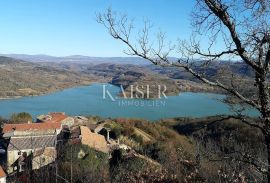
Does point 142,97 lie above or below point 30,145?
below

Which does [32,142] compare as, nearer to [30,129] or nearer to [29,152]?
[29,152]

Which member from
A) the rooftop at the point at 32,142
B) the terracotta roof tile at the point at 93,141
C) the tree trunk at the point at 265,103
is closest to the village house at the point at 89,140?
the terracotta roof tile at the point at 93,141

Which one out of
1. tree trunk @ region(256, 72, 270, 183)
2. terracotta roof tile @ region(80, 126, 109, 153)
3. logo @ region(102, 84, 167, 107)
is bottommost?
logo @ region(102, 84, 167, 107)

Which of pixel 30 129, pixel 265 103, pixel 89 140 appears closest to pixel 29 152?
pixel 30 129

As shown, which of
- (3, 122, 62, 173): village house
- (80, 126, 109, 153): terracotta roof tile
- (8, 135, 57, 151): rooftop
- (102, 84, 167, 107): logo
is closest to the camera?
(80, 126, 109, 153): terracotta roof tile

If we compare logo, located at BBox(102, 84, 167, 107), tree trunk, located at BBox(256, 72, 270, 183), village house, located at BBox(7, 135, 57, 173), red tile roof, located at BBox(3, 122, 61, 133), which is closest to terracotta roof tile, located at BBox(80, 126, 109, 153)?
village house, located at BBox(7, 135, 57, 173)

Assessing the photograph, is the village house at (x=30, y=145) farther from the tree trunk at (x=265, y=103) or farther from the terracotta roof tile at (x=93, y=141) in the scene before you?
the tree trunk at (x=265, y=103)

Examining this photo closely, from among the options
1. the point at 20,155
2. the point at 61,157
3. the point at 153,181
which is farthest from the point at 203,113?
the point at 153,181

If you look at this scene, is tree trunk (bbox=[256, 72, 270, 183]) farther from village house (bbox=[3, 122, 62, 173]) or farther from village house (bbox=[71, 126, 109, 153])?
village house (bbox=[3, 122, 62, 173])

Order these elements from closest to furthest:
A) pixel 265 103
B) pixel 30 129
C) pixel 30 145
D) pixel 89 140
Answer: pixel 265 103
pixel 89 140
pixel 30 145
pixel 30 129
